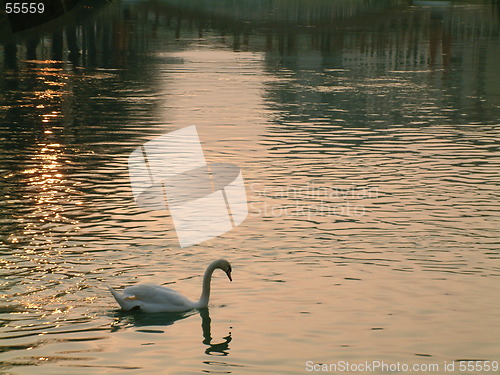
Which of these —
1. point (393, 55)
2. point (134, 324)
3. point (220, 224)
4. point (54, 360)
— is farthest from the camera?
point (393, 55)

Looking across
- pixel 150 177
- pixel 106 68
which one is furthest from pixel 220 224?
pixel 106 68

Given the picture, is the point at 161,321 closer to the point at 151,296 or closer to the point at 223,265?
the point at 151,296

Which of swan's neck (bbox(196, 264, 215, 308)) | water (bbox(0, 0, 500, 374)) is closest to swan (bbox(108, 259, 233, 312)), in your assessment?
swan's neck (bbox(196, 264, 215, 308))

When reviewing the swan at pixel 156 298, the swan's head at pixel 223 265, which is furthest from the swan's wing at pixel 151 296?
the swan's head at pixel 223 265

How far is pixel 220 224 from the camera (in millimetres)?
18656

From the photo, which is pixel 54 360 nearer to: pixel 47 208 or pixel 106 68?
pixel 47 208

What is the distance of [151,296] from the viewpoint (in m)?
13.7

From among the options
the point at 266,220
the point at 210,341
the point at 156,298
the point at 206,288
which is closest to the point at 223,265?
the point at 206,288

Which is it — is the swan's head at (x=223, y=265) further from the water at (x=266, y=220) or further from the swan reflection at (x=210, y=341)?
the swan reflection at (x=210, y=341)

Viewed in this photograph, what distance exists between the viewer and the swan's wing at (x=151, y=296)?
1373 cm

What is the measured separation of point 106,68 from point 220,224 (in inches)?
1031

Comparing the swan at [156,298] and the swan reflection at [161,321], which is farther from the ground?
the swan at [156,298]

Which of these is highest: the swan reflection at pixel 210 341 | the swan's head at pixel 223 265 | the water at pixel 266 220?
the swan's head at pixel 223 265

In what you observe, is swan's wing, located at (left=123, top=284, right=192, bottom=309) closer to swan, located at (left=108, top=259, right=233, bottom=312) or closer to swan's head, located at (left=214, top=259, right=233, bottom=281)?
swan, located at (left=108, top=259, right=233, bottom=312)
